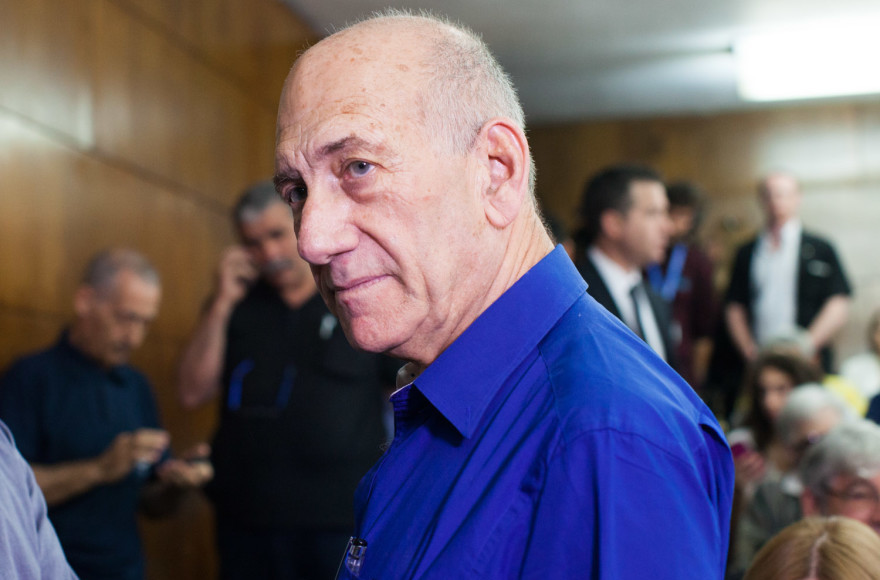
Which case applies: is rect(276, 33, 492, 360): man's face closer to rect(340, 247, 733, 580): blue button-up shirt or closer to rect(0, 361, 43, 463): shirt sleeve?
rect(340, 247, 733, 580): blue button-up shirt

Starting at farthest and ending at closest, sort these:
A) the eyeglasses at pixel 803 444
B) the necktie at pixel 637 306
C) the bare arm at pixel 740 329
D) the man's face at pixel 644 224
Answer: the bare arm at pixel 740 329 → the man's face at pixel 644 224 → the necktie at pixel 637 306 → the eyeglasses at pixel 803 444

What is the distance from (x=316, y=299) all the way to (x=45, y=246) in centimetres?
112

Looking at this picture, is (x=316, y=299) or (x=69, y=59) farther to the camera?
(x=69, y=59)

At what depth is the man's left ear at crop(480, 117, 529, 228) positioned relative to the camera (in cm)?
103

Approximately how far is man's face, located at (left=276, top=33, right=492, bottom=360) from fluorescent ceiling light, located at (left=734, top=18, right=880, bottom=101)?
619cm

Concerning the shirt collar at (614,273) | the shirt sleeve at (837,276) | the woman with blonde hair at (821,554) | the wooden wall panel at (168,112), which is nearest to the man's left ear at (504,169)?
the woman with blonde hair at (821,554)

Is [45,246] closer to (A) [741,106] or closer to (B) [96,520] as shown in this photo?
(B) [96,520]

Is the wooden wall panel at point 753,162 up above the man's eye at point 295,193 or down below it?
above

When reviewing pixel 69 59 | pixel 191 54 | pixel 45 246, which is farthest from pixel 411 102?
pixel 191 54

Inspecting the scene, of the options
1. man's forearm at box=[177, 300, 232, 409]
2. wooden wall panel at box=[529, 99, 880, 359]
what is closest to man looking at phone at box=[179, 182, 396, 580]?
man's forearm at box=[177, 300, 232, 409]

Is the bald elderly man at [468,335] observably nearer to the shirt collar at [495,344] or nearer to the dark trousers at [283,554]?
the shirt collar at [495,344]

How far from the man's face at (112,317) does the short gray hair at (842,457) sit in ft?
6.92

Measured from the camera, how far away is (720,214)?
8266 millimetres

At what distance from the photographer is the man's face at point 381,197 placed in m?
0.98
